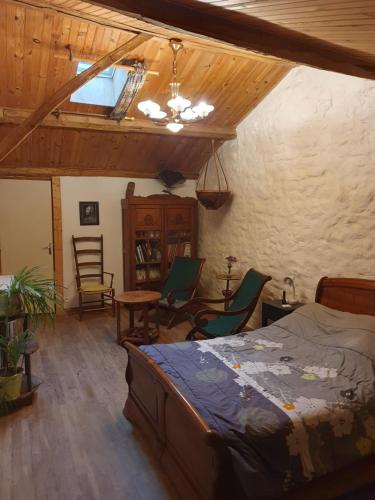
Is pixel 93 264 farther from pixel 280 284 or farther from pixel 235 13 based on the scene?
pixel 235 13

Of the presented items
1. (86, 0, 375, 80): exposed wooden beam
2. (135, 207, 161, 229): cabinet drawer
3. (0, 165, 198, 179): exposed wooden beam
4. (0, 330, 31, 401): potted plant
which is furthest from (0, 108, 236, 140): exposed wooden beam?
(86, 0, 375, 80): exposed wooden beam

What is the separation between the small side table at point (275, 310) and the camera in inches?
145

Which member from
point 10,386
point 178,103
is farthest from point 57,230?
point 178,103

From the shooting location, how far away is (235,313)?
150 inches

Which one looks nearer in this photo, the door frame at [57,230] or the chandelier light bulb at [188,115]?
the chandelier light bulb at [188,115]

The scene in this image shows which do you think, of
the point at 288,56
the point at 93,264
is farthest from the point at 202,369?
the point at 93,264

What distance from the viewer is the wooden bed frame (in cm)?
177

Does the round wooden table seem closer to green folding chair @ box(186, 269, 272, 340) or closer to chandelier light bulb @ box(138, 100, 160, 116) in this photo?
green folding chair @ box(186, 269, 272, 340)

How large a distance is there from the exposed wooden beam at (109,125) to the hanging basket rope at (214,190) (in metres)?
0.35

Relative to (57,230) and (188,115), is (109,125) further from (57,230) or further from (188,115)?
(57,230)

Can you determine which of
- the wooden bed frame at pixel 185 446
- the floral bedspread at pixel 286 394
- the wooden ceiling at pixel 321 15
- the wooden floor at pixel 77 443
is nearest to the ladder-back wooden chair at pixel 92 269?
the wooden floor at pixel 77 443

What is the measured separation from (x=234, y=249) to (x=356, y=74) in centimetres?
307

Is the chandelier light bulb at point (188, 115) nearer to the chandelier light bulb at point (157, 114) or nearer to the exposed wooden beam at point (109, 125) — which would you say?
the chandelier light bulb at point (157, 114)

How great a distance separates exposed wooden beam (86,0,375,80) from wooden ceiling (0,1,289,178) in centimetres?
151
